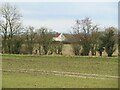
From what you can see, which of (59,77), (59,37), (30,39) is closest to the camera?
(59,77)

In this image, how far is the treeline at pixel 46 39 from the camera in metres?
34.4

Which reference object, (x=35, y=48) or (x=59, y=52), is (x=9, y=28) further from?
(x=59, y=52)

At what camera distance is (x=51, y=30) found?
1433 inches

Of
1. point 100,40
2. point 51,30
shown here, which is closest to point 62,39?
point 51,30

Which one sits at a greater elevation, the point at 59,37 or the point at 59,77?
the point at 59,37

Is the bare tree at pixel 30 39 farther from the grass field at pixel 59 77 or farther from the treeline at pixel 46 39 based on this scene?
the grass field at pixel 59 77

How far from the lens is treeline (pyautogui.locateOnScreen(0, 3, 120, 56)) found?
113ft

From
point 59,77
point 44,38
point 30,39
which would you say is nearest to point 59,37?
point 44,38

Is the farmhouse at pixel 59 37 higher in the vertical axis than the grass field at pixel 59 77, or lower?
higher

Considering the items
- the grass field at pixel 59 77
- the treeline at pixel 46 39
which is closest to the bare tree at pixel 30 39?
the treeline at pixel 46 39

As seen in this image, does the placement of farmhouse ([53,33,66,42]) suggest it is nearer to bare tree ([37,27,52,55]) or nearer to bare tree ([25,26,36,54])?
bare tree ([37,27,52,55])

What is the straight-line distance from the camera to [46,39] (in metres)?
35.9

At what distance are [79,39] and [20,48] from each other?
298 inches

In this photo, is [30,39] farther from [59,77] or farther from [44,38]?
[59,77]
